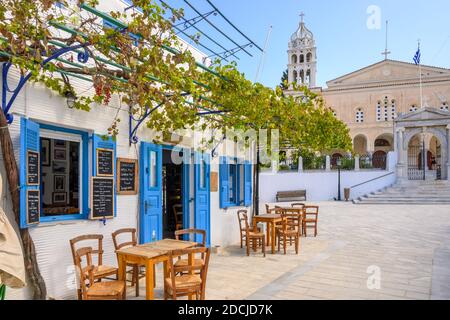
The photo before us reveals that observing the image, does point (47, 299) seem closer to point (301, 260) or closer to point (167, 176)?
point (301, 260)

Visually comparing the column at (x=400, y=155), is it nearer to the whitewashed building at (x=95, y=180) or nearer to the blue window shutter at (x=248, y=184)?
the blue window shutter at (x=248, y=184)

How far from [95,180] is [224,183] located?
374 centimetres

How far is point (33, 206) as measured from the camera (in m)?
4.31

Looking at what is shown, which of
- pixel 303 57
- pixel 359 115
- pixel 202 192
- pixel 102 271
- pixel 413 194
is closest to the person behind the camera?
pixel 102 271

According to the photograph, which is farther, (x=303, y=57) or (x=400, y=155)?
(x=303, y=57)

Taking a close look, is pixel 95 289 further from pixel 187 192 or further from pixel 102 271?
pixel 187 192

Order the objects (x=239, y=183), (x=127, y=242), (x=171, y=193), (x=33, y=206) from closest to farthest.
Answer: (x=33, y=206)
(x=127, y=242)
(x=239, y=183)
(x=171, y=193)

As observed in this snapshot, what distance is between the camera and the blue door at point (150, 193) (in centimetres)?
627

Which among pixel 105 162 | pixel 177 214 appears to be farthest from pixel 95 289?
pixel 177 214

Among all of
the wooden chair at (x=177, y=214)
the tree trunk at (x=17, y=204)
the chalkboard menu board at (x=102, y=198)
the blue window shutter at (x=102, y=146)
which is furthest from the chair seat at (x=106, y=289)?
the wooden chair at (x=177, y=214)

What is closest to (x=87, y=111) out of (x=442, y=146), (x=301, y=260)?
(x=301, y=260)

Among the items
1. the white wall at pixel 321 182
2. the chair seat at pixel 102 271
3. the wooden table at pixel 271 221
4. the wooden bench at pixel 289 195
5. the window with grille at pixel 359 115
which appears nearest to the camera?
the chair seat at pixel 102 271

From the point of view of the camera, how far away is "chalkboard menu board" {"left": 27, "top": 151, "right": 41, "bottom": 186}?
Result: 4271mm

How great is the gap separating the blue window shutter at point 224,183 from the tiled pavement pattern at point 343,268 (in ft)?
3.57
